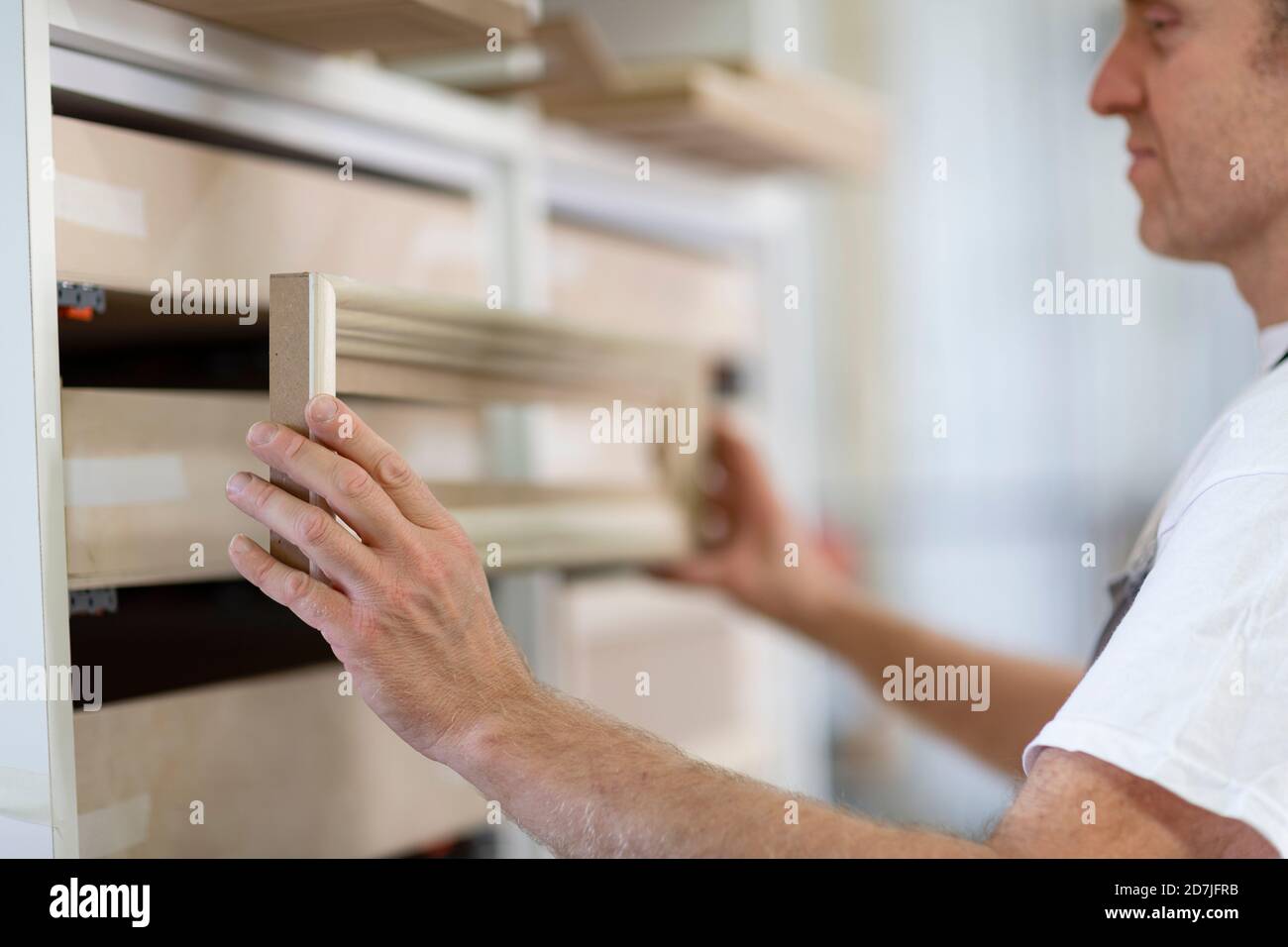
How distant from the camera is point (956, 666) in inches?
56.2

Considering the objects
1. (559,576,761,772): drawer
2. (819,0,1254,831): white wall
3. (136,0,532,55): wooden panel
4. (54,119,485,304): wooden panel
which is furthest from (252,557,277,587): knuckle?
(819,0,1254,831): white wall

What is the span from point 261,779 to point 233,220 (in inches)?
19.4

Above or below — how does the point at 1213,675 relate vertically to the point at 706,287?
below

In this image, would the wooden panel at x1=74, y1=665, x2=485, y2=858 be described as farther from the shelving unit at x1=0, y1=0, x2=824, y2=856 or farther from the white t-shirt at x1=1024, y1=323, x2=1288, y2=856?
the white t-shirt at x1=1024, y1=323, x2=1288, y2=856

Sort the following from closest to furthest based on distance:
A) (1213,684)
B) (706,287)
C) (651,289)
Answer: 1. (1213,684)
2. (651,289)
3. (706,287)

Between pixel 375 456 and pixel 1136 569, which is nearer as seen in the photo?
pixel 375 456

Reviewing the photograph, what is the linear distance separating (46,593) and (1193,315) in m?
3.17

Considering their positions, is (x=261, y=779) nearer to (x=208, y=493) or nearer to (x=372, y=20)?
(x=208, y=493)

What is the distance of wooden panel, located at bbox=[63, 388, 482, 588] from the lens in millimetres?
874

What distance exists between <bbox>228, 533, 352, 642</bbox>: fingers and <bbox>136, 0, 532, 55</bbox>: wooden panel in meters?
0.40

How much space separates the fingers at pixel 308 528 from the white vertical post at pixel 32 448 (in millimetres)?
132

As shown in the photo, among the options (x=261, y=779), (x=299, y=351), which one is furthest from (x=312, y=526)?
(x=261, y=779)

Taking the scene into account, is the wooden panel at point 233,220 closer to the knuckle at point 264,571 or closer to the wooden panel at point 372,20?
the wooden panel at point 372,20

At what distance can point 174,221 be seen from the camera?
3.20 feet
